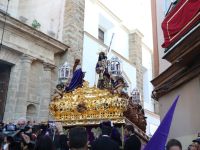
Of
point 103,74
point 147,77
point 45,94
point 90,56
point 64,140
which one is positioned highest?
point 147,77

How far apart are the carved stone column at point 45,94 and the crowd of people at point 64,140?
200 inches

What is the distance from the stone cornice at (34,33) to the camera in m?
10.5

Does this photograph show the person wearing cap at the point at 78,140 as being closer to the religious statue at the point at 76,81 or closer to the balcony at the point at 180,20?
the balcony at the point at 180,20

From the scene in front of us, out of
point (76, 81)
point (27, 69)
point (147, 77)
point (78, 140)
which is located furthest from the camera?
point (147, 77)

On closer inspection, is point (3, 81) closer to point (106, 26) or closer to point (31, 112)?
point (31, 112)

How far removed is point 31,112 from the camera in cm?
1130

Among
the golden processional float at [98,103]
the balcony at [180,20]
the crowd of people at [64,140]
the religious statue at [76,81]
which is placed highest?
the balcony at [180,20]

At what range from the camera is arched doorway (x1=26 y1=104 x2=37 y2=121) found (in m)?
11.2

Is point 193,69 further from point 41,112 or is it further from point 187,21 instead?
point 41,112

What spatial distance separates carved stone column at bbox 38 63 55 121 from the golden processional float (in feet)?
16.2

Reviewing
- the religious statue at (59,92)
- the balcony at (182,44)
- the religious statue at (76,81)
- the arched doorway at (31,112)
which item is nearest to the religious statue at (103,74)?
the religious statue at (76,81)

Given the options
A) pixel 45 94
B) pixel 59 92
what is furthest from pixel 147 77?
pixel 59 92

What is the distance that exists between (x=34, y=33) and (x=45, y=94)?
2240 mm

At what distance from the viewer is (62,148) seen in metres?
5.41
